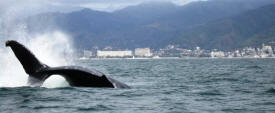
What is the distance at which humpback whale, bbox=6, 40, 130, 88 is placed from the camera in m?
15.2

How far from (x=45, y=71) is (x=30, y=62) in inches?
21.1

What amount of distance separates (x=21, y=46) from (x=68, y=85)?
2.80 m

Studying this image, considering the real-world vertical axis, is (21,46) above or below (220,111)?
above

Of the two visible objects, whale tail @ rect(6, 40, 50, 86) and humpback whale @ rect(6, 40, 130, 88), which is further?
humpback whale @ rect(6, 40, 130, 88)

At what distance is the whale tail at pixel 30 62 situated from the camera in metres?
15.1

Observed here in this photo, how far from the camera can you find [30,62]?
15.4 meters

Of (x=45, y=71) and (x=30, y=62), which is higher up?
(x=30, y=62)

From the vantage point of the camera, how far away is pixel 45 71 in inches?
609

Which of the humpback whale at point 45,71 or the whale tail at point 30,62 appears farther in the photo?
the humpback whale at point 45,71

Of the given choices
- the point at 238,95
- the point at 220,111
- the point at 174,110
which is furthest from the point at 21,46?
the point at 238,95

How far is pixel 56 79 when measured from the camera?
1870cm

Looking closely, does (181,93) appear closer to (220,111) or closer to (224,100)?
(224,100)

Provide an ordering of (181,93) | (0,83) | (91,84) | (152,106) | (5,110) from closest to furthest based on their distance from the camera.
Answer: (5,110), (152,106), (91,84), (181,93), (0,83)

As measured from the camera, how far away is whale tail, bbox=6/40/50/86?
15.1m
